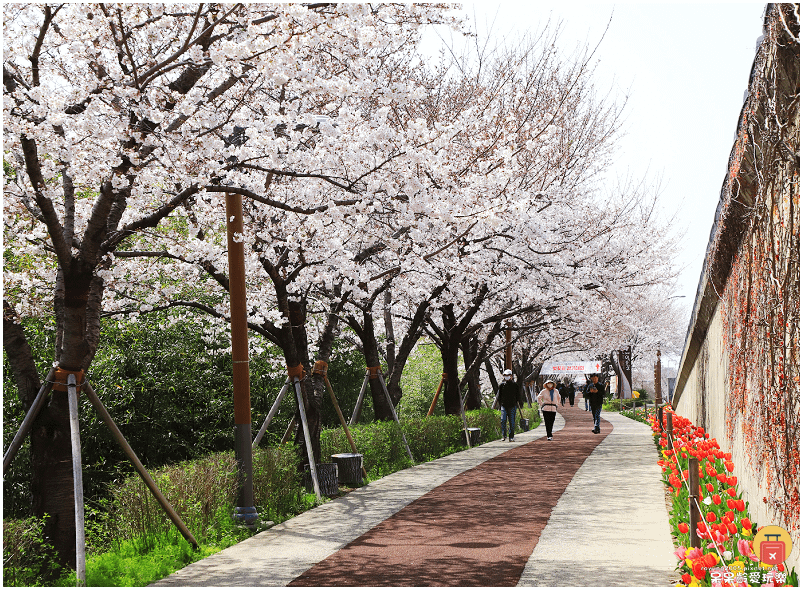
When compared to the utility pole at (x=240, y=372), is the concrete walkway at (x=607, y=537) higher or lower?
lower

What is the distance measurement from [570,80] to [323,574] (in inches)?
446

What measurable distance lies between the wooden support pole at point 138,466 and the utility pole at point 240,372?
130cm

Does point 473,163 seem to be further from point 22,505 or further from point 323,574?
point 22,505

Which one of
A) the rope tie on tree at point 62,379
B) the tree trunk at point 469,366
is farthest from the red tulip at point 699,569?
the tree trunk at point 469,366

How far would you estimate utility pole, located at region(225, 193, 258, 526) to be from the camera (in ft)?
27.3

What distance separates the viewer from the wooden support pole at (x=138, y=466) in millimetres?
6570

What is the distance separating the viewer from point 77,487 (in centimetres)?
609

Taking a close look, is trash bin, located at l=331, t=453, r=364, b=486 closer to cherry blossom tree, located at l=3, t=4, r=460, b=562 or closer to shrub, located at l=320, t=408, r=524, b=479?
shrub, located at l=320, t=408, r=524, b=479

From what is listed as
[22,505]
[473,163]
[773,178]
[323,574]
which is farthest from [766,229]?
[22,505]

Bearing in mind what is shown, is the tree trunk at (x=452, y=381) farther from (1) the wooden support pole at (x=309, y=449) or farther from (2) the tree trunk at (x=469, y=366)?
(1) the wooden support pole at (x=309, y=449)

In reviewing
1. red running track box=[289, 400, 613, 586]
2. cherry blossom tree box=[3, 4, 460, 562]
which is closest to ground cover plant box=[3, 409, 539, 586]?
cherry blossom tree box=[3, 4, 460, 562]

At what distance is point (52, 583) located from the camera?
6.36m

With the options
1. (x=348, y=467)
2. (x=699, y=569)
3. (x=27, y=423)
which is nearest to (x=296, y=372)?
(x=348, y=467)

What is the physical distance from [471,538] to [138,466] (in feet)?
10.4
